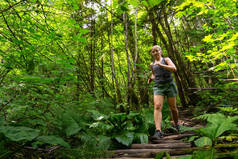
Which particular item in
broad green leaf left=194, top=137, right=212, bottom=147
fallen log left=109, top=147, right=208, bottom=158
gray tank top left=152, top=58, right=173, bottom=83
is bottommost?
fallen log left=109, top=147, right=208, bottom=158

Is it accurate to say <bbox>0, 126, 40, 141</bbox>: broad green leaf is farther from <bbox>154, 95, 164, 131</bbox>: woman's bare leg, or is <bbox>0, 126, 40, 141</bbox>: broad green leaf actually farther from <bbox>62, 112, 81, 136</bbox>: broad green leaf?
<bbox>154, 95, 164, 131</bbox>: woman's bare leg

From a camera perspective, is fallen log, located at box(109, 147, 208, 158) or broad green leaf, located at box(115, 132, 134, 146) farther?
broad green leaf, located at box(115, 132, 134, 146)

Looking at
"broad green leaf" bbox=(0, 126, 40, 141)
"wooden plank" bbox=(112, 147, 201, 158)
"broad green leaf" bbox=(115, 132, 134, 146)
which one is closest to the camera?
"broad green leaf" bbox=(0, 126, 40, 141)

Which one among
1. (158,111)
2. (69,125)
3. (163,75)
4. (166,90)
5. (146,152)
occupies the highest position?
(163,75)

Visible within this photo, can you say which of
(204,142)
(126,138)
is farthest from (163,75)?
(204,142)

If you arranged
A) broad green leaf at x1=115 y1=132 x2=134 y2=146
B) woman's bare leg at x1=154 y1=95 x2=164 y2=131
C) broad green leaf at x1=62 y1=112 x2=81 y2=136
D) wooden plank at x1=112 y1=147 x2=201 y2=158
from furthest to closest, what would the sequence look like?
woman's bare leg at x1=154 y1=95 x2=164 y2=131 < broad green leaf at x1=115 y1=132 x2=134 y2=146 < broad green leaf at x1=62 y1=112 x2=81 y2=136 < wooden plank at x1=112 y1=147 x2=201 y2=158

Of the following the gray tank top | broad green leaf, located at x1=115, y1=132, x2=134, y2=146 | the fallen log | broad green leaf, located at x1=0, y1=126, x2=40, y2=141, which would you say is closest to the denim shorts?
the gray tank top

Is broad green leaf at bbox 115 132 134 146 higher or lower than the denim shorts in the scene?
lower

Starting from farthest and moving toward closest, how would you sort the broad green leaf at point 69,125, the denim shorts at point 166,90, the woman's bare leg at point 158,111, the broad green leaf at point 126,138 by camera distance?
the denim shorts at point 166,90, the woman's bare leg at point 158,111, the broad green leaf at point 126,138, the broad green leaf at point 69,125

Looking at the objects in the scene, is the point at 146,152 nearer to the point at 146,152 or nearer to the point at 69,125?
the point at 146,152

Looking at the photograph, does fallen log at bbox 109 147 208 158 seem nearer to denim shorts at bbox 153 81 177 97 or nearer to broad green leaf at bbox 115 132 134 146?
broad green leaf at bbox 115 132 134 146

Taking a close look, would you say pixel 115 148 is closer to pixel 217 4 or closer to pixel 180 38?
pixel 217 4

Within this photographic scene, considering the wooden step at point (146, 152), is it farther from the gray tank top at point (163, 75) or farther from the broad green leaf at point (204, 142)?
the gray tank top at point (163, 75)

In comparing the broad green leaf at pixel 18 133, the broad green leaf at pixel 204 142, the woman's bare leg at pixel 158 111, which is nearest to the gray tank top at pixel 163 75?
the woman's bare leg at pixel 158 111
